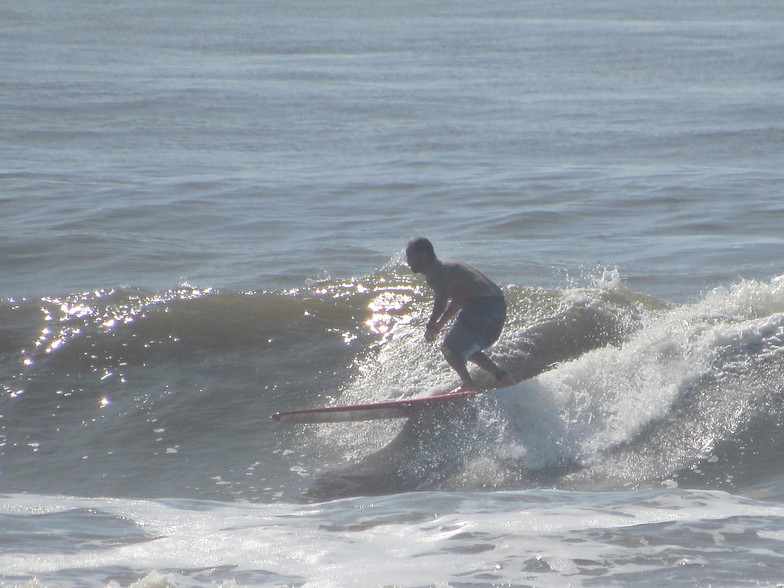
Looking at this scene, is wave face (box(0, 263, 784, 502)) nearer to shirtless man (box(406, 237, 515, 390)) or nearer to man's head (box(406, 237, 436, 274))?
shirtless man (box(406, 237, 515, 390))

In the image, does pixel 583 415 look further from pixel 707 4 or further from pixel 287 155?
pixel 707 4

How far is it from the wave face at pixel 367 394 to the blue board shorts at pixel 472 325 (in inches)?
19.3

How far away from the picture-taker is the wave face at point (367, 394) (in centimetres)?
805

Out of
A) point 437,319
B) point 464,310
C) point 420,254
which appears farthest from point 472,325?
point 420,254

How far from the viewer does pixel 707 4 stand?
55.2 m

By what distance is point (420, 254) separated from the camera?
8.40m

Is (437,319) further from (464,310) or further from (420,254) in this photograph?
(420,254)

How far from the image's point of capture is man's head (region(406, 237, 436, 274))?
838 cm

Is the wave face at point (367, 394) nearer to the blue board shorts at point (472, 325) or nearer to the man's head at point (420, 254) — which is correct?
the blue board shorts at point (472, 325)

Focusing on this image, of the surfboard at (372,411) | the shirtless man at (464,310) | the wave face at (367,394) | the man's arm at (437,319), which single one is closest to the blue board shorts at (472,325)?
the shirtless man at (464,310)

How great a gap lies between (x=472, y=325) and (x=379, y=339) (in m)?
2.81

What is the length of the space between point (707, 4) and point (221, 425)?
52.1 m

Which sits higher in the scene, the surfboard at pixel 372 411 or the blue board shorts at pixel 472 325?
the blue board shorts at pixel 472 325

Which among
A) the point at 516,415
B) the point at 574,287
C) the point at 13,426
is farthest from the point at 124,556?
the point at 574,287
